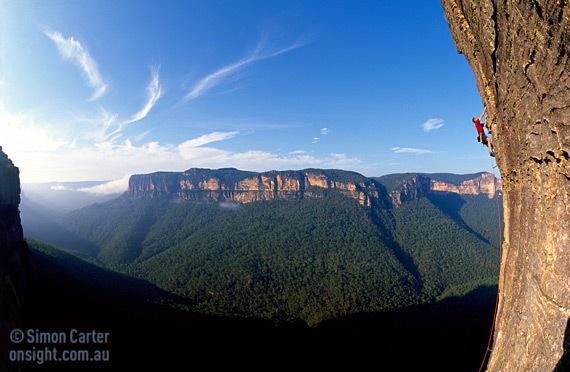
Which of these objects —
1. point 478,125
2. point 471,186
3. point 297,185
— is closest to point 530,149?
point 478,125

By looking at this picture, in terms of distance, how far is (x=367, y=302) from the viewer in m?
60.6

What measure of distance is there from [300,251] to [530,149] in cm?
8638

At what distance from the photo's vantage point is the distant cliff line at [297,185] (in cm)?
12756

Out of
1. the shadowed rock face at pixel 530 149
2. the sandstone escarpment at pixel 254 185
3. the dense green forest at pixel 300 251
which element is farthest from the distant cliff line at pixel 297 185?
the shadowed rock face at pixel 530 149

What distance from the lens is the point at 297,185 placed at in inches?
5108

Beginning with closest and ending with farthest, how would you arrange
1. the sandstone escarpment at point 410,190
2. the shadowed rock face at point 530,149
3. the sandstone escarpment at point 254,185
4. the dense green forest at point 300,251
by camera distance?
1. the shadowed rock face at point 530,149
2. the dense green forest at point 300,251
3. the sandstone escarpment at point 254,185
4. the sandstone escarpment at point 410,190

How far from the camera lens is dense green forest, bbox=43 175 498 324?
6256 centimetres

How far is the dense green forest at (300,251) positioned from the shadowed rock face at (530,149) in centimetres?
5282

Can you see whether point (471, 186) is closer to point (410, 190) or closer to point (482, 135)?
point (410, 190)

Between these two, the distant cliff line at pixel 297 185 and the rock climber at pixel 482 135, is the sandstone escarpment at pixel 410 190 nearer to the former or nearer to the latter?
the distant cliff line at pixel 297 185

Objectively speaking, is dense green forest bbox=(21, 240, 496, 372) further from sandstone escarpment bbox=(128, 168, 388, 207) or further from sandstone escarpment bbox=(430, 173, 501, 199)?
sandstone escarpment bbox=(430, 173, 501, 199)

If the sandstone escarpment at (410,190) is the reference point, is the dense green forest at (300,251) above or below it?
below

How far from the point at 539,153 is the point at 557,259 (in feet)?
5.37

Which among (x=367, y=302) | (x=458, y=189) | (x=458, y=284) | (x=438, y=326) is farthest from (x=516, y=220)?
(x=458, y=189)
